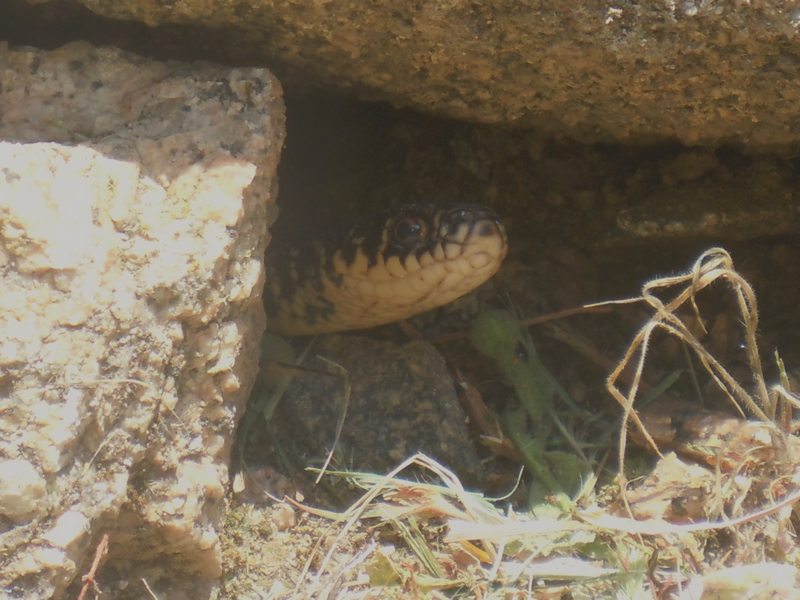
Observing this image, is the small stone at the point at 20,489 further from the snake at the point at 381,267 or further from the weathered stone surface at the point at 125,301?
the snake at the point at 381,267

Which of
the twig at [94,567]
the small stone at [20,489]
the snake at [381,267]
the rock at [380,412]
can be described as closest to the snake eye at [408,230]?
the snake at [381,267]

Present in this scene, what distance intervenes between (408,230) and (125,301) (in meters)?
0.99

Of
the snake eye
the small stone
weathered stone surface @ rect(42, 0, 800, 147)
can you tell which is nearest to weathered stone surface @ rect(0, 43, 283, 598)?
the small stone

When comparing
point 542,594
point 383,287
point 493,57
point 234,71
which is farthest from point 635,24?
point 542,594

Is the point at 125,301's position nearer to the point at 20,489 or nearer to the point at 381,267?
the point at 20,489

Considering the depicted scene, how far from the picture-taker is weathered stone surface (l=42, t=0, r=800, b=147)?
67.2 inches

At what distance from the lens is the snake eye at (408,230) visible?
236 centimetres

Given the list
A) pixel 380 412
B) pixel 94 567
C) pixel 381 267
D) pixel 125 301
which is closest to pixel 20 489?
pixel 94 567

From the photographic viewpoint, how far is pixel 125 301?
1.54m

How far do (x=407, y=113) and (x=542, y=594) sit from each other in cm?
141

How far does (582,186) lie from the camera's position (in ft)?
8.58

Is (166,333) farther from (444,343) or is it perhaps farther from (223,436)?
(444,343)

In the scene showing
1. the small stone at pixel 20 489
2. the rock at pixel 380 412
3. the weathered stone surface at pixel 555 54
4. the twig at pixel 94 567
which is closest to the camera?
the small stone at pixel 20 489

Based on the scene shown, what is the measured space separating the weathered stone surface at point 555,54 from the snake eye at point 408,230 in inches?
13.1
